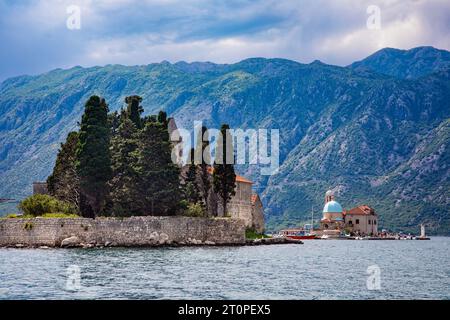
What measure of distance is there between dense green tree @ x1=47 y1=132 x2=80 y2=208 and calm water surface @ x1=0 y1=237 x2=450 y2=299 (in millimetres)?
15988

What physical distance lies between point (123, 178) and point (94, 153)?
3.55 m

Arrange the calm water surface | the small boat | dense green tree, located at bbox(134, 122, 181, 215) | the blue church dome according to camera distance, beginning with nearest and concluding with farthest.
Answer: the calm water surface
dense green tree, located at bbox(134, 122, 181, 215)
the small boat
the blue church dome

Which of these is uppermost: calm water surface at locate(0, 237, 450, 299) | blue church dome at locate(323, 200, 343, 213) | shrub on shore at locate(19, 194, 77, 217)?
blue church dome at locate(323, 200, 343, 213)

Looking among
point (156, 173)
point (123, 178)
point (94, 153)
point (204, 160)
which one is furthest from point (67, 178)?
point (204, 160)

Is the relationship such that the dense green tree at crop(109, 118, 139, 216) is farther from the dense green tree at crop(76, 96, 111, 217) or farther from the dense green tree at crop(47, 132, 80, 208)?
the dense green tree at crop(47, 132, 80, 208)

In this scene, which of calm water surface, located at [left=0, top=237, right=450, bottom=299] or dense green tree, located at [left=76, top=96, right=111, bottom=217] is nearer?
calm water surface, located at [left=0, top=237, right=450, bottom=299]

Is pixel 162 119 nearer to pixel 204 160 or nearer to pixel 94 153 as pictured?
pixel 204 160

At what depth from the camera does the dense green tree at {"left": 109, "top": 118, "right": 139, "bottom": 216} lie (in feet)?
244

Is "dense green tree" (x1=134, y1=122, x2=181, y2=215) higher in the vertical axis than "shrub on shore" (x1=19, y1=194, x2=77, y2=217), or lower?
higher

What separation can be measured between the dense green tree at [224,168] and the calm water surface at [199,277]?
2023cm

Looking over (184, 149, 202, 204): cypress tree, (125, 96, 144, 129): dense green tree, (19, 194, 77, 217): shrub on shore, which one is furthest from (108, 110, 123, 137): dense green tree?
(19, 194, 77, 217): shrub on shore
